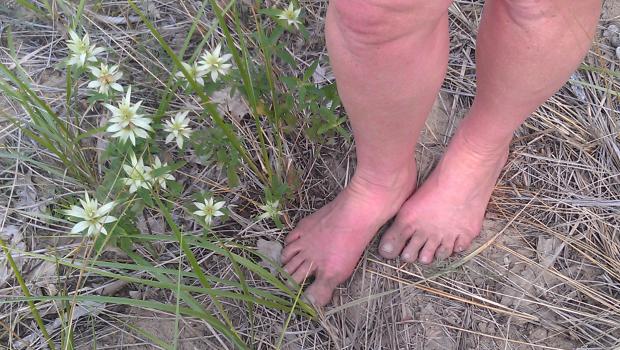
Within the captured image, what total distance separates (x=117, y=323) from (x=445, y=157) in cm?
101

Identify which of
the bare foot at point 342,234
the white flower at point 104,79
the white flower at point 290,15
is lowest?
the bare foot at point 342,234

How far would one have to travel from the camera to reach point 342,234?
1707 millimetres

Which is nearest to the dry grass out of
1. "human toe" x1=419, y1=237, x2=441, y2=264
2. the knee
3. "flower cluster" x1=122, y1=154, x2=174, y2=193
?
"human toe" x1=419, y1=237, x2=441, y2=264

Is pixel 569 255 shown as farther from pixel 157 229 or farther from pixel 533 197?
pixel 157 229

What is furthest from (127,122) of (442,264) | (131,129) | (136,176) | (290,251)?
(442,264)

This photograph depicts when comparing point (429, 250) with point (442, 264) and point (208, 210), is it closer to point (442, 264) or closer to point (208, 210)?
point (442, 264)

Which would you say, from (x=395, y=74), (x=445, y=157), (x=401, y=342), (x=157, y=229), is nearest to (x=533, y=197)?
(x=445, y=157)

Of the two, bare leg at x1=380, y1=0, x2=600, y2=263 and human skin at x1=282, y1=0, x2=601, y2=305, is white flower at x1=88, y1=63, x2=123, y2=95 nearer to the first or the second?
human skin at x1=282, y1=0, x2=601, y2=305

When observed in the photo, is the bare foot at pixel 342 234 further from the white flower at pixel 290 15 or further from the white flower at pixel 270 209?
the white flower at pixel 290 15

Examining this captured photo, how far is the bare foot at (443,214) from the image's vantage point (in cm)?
173

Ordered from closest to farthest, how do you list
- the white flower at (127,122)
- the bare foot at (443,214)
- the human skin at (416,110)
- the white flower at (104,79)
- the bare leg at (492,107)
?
the human skin at (416,110)
the bare leg at (492,107)
the white flower at (127,122)
the white flower at (104,79)
the bare foot at (443,214)

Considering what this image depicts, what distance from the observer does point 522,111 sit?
1477 mm

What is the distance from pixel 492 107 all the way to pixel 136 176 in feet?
2.82

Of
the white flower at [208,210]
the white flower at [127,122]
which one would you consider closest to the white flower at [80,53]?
the white flower at [127,122]
